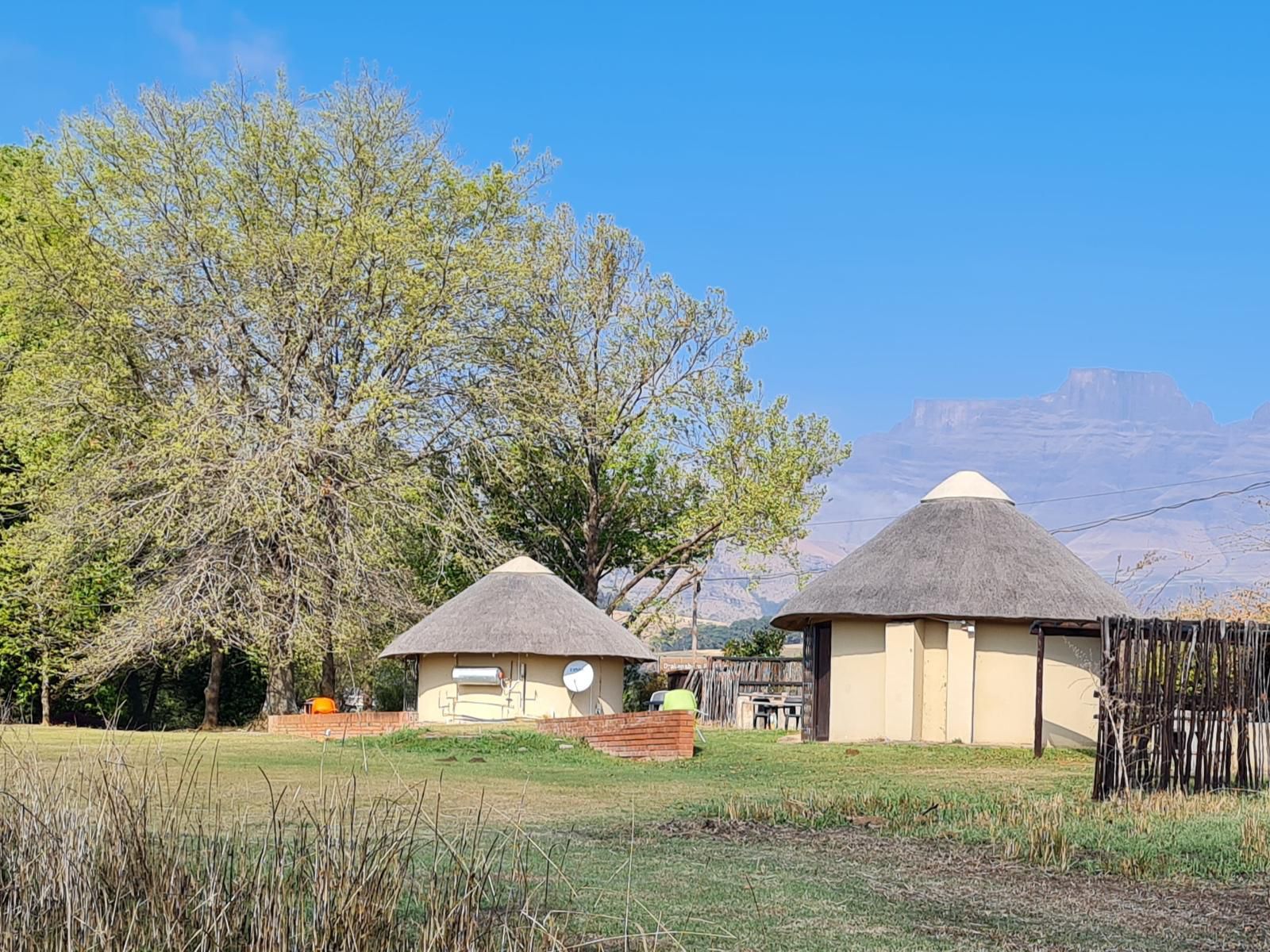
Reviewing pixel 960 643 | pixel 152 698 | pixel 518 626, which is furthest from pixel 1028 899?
pixel 152 698

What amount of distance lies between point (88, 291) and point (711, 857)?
20.3 metres

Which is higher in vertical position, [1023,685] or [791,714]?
[1023,685]

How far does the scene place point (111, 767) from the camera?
6.86m

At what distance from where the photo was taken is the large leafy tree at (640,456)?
3219cm

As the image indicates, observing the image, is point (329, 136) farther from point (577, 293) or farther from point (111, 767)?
point (111, 767)

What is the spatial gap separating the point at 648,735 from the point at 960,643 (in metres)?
6.00

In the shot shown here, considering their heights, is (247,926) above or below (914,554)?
below

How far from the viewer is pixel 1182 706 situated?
12.5 metres

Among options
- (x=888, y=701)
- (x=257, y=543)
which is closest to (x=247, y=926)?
(x=888, y=701)

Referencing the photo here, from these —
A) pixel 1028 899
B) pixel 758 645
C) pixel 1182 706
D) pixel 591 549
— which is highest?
pixel 591 549

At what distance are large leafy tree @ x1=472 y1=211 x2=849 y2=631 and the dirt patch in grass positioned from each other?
2273cm

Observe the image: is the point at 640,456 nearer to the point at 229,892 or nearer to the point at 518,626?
the point at 518,626

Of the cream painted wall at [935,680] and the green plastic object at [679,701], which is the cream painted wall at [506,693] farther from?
the cream painted wall at [935,680]

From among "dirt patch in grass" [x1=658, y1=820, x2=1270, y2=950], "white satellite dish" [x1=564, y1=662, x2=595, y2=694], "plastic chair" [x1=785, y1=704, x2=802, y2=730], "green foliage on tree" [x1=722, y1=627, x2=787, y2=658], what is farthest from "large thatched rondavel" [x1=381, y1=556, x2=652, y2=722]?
"dirt patch in grass" [x1=658, y1=820, x2=1270, y2=950]
